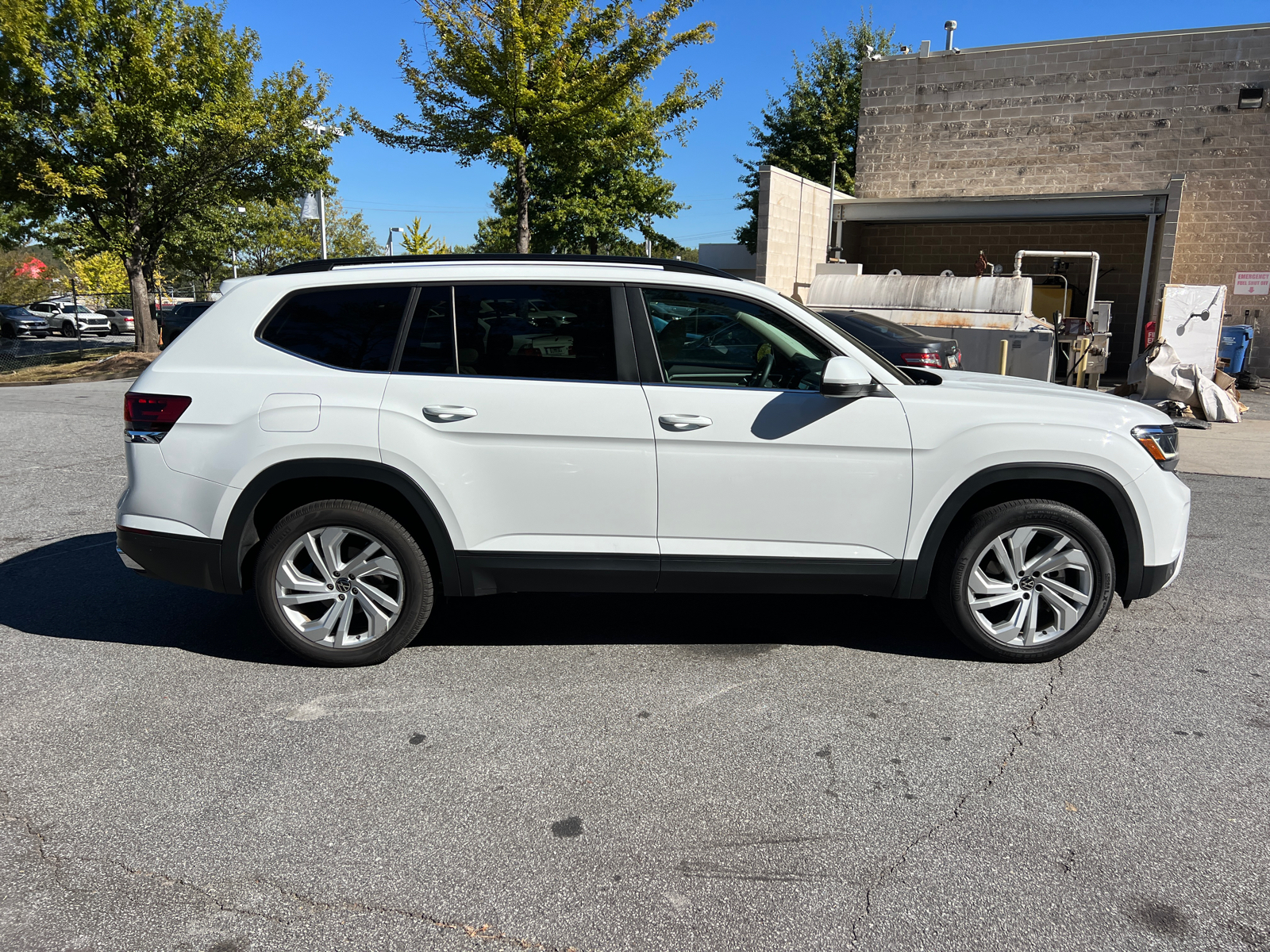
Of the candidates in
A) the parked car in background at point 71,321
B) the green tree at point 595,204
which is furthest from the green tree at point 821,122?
the parked car in background at point 71,321

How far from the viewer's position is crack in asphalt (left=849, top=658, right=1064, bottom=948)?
2598 mm

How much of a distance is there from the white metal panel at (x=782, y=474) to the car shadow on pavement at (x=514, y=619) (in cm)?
71

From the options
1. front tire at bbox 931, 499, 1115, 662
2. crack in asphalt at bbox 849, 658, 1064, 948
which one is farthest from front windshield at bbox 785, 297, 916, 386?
crack in asphalt at bbox 849, 658, 1064, 948

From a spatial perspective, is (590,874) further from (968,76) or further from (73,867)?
(968,76)

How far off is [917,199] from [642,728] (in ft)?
66.3

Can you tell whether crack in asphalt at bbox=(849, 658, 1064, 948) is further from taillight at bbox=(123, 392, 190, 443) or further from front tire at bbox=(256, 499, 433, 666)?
taillight at bbox=(123, 392, 190, 443)

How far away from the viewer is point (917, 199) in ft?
70.2

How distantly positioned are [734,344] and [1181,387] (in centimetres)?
1199

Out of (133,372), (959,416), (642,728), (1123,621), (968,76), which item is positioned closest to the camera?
(642,728)

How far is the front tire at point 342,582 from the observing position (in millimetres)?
4109

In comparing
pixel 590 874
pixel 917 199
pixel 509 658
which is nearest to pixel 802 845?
pixel 590 874

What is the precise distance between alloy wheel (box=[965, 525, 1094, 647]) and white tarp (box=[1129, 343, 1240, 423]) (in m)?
10.7

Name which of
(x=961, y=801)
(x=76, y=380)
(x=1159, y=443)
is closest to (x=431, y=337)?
(x=961, y=801)

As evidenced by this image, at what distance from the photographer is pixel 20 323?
38.0 meters
